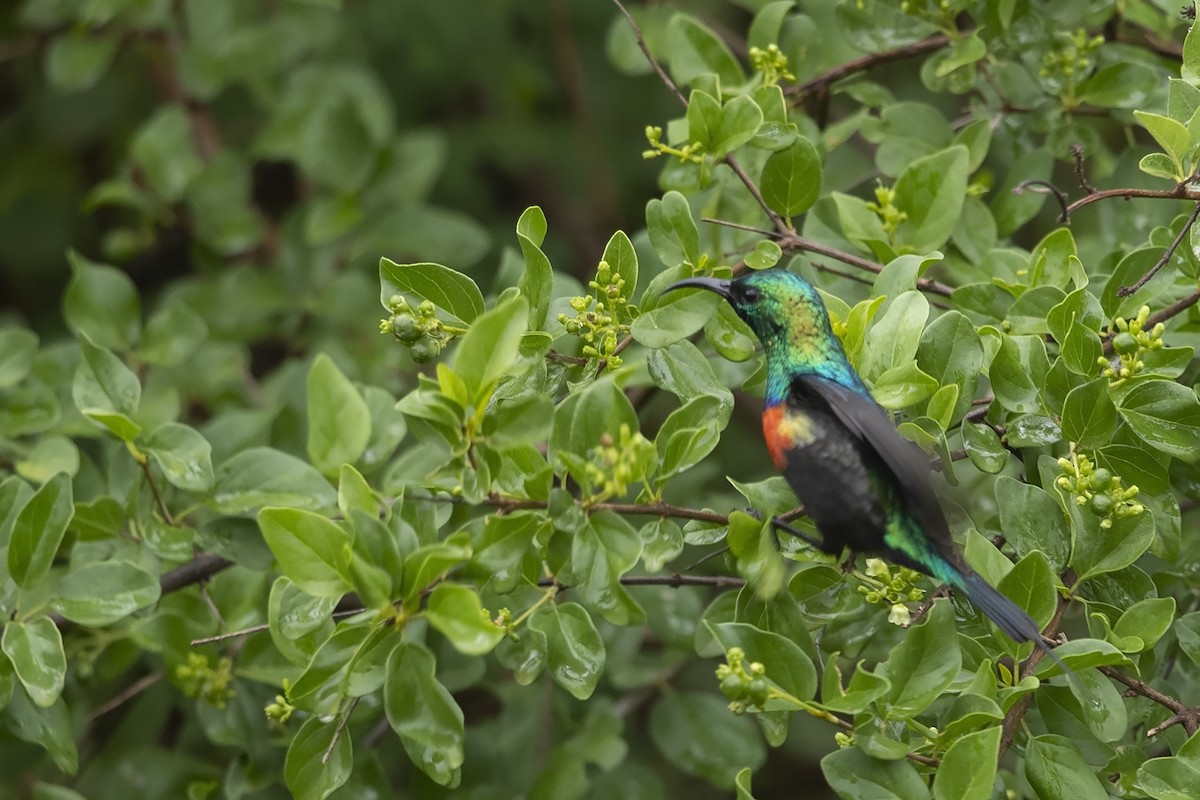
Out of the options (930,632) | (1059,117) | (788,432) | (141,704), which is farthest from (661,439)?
(141,704)

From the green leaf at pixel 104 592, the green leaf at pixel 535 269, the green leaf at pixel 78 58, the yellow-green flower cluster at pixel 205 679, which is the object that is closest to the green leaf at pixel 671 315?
the green leaf at pixel 535 269

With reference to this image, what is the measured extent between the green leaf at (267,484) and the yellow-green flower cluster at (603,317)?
729 mm

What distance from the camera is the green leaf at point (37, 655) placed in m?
2.22

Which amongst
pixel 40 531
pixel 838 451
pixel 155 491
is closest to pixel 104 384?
pixel 155 491

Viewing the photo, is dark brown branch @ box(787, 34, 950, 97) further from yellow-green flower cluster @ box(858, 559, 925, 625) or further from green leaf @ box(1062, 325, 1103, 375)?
yellow-green flower cluster @ box(858, 559, 925, 625)

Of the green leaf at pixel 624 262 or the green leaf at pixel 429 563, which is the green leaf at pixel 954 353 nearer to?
the green leaf at pixel 624 262

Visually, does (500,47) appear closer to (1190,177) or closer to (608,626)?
(608,626)

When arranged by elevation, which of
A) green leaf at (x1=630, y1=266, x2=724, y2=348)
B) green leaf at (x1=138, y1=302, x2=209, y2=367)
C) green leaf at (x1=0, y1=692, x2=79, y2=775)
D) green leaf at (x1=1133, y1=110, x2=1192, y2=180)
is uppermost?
green leaf at (x1=1133, y1=110, x2=1192, y2=180)

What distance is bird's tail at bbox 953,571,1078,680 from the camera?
6.41ft

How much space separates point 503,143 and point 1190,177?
12.0 feet

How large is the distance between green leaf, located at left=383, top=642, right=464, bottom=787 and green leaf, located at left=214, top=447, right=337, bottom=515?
0.72 m

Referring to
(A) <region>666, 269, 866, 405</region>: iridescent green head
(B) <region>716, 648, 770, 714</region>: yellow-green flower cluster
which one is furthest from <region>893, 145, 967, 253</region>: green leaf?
(B) <region>716, 648, 770, 714</region>: yellow-green flower cluster

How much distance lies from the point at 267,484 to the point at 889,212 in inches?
57.2

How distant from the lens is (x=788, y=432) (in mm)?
2309
